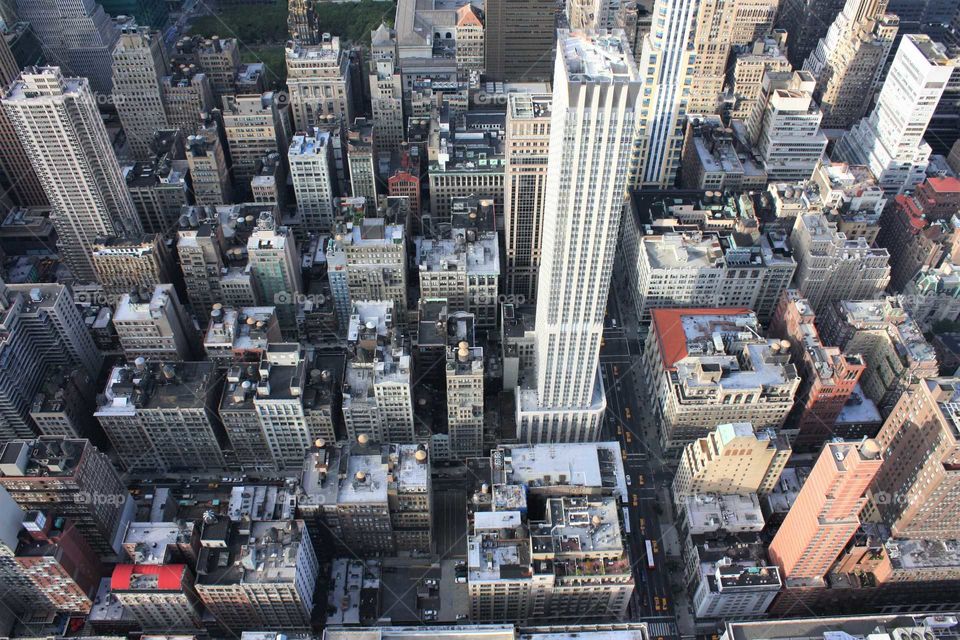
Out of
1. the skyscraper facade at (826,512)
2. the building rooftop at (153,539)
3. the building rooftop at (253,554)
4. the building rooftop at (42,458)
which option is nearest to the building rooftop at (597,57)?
the skyscraper facade at (826,512)

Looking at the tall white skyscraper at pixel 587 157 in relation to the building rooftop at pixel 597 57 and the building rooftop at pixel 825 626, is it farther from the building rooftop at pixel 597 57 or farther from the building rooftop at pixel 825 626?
the building rooftop at pixel 825 626

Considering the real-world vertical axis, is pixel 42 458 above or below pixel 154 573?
above

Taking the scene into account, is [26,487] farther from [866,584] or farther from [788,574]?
[866,584]

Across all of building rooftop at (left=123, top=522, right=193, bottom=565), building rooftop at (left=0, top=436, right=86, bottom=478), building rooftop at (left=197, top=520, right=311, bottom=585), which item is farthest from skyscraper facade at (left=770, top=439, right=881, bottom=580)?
building rooftop at (left=0, top=436, right=86, bottom=478)

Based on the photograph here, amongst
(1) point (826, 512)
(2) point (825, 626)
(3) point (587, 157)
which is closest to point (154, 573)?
(3) point (587, 157)

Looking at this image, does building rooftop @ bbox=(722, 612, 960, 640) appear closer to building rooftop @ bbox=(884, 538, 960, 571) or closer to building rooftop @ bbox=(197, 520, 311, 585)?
building rooftop @ bbox=(884, 538, 960, 571)

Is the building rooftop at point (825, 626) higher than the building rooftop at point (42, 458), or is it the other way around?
the building rooftop at point (825, 626)

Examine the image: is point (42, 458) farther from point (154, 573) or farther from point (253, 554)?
point (253, 554)

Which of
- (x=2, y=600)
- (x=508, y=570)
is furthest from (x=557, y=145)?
(x=2, y=600)
